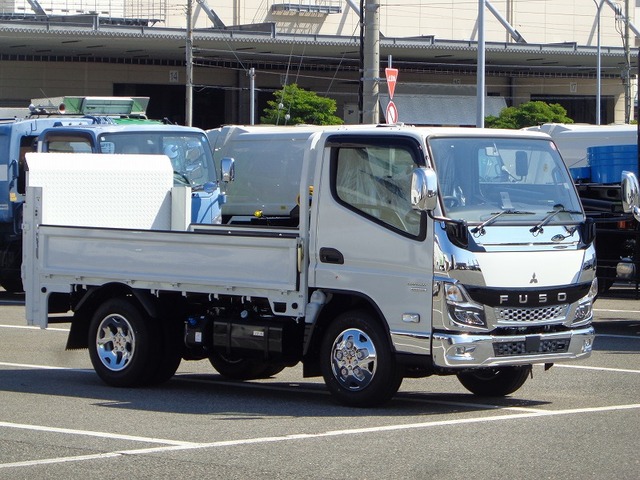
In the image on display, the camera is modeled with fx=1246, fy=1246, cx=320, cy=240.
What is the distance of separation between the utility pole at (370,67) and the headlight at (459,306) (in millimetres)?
12806

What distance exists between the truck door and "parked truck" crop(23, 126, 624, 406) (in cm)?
1

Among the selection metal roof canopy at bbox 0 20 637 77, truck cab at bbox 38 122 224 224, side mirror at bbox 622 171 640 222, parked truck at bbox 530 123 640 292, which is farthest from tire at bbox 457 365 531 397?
metal roof canopy at bbox 0 20 637 77

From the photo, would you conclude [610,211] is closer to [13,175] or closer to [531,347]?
[531,347]

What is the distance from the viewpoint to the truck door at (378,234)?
996 cm

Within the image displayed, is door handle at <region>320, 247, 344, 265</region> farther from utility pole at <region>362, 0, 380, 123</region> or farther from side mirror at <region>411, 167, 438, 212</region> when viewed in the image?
utility pole at <region>362, 0, 380, 123</region>

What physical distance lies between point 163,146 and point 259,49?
35.5m

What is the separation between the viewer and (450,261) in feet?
32.2

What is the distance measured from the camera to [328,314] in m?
10.7

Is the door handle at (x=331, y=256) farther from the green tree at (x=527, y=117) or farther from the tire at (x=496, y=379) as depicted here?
the green tree at (x=527, y=117)

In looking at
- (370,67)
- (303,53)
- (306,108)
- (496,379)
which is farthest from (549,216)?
(303,53)

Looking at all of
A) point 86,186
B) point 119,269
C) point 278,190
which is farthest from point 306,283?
point 278,190

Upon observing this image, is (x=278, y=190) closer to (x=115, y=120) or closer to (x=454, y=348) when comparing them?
(x=115, y=120)

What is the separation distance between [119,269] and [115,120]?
10675mm

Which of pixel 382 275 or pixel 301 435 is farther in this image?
pixel 382 275
